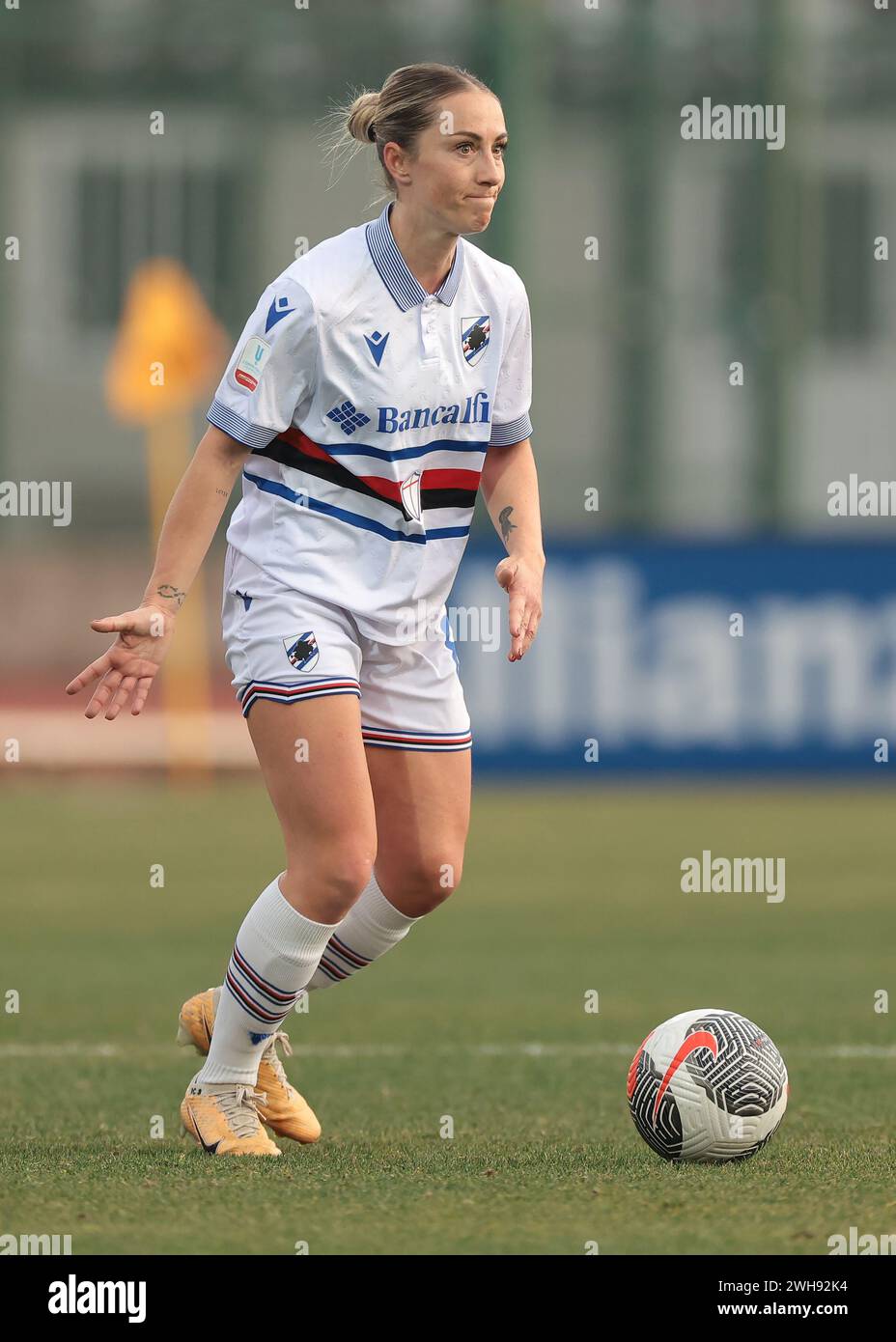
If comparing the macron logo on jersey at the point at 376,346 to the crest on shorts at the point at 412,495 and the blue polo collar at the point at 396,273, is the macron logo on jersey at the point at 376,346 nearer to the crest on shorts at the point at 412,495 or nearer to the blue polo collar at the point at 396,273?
the blue polo collar at the point at 396,273

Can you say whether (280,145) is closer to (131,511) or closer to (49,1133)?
(131,511)

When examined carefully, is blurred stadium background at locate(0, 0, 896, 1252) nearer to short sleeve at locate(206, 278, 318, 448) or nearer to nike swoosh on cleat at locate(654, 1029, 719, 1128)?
nike swoosh on cleat at locate(654, 1029, 719, 1128)

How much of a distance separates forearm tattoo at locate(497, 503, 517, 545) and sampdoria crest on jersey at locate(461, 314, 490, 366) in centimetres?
41

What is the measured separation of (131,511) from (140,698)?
75.4ft

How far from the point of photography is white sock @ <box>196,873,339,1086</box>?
5242 millimetres

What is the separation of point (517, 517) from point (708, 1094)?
1467mm

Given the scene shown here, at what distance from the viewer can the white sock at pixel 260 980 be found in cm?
524

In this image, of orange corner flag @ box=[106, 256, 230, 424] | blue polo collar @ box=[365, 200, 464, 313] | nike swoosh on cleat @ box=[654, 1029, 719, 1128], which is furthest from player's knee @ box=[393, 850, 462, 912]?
orange corner flag @ box=[106, 256, 230, 424]

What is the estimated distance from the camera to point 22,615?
2475 centimetres

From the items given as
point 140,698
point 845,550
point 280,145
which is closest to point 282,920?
point 140,698

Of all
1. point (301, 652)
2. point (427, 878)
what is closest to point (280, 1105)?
point (427, 878)

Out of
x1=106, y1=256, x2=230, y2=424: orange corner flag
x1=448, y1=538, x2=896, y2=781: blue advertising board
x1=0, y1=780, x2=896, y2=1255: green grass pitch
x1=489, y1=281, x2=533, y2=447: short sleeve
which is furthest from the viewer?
x1=106, y1=256, x2=230, y2=424: orange corner flag

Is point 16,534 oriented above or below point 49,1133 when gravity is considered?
above

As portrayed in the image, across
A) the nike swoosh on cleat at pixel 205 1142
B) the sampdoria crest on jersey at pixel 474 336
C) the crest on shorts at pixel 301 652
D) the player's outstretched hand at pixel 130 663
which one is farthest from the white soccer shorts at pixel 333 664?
the nike swoosh on cleat at pixel 205 1142
